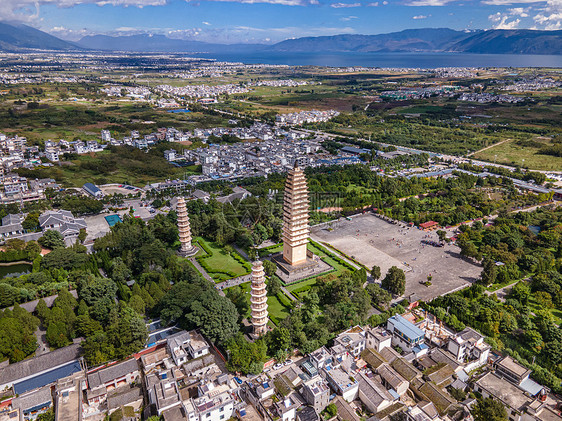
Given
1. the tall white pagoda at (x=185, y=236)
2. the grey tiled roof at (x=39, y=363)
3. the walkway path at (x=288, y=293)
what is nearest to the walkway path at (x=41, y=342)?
the grey tiled roof at (x=39, y=363)

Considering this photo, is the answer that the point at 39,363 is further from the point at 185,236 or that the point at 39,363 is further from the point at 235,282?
the point at 185,236

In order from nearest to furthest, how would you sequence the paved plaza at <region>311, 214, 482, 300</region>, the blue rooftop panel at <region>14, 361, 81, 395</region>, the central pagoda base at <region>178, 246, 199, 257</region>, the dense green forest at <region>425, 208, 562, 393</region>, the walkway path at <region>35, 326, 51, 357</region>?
the blue rooftop panel at <region>14, 361, 81, 395</region> → the walkway path at <region>35, 326, 51, 357</region> → the dense green forest at <region>425, 208, 562, 393</region> → the paved plaza at <region>311, 214, 482, 300</region> → the central pagoda base at <region>178, 246, 199, 257</region>

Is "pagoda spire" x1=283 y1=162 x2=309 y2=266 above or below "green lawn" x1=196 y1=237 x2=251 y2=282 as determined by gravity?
above

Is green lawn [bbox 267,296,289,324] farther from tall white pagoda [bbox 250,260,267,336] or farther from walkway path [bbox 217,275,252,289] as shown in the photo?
walkway path [bbox 217,275,252,289]

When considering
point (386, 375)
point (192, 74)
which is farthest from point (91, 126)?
point (192, 74)

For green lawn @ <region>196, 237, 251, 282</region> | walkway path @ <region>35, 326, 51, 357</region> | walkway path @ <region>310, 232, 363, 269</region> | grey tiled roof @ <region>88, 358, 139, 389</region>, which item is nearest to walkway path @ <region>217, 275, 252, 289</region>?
green lawn @ <region>196, 237, 251, 282</region>

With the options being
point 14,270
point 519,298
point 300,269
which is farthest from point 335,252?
point 14,270
